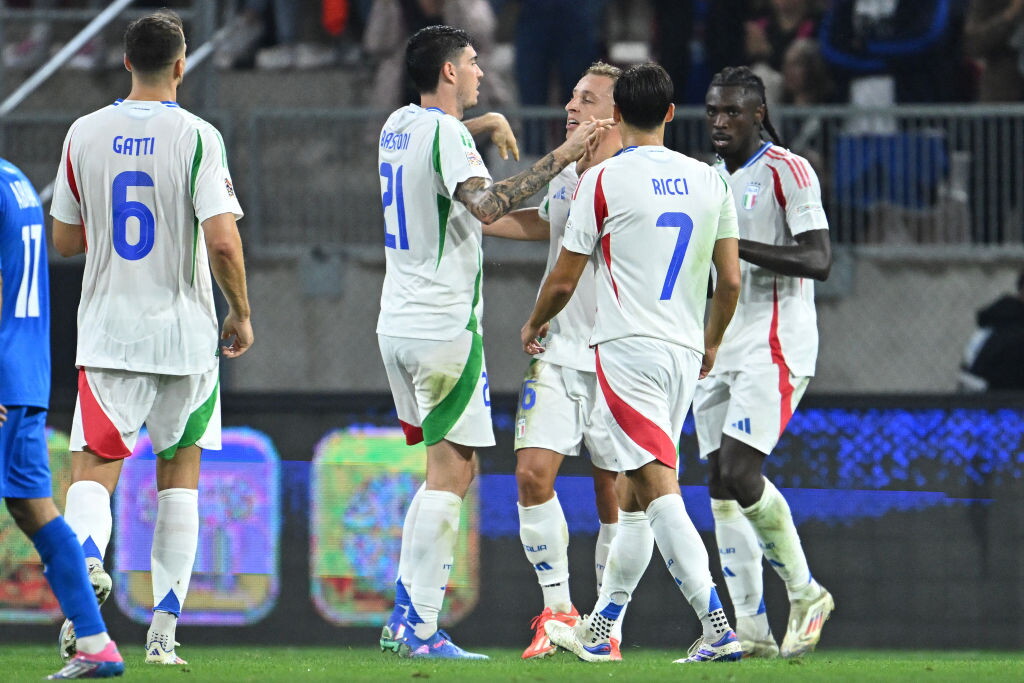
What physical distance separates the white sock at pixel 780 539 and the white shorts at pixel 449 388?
1.29 m

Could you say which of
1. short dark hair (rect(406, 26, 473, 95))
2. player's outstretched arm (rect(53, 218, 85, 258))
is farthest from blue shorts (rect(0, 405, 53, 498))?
short dark hair (rect(406, 26, 473, 95))

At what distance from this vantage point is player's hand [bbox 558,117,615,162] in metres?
6.10

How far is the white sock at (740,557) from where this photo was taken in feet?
23.0

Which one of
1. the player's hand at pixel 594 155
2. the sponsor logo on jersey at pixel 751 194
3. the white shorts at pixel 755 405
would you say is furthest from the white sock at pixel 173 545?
the sponsor logo on jersey at pixel 751 194

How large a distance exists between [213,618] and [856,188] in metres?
4.59

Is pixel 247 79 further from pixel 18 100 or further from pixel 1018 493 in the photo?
pixel 1018 493

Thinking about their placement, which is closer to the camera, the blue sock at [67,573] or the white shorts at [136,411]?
the blue sock at [67,573]

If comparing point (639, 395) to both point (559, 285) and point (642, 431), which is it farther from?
point (559, 285)

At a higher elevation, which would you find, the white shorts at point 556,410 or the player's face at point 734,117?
the player's face at point 734,117

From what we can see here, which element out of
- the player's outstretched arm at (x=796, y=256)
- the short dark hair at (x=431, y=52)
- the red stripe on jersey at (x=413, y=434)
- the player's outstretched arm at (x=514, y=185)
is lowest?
the red stripe on jersey at (x=413, y=434)

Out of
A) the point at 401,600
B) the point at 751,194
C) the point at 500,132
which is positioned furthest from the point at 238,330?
the point at 751,194

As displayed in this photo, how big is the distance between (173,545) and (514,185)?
6.08 feet

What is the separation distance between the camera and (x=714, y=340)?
6336mm

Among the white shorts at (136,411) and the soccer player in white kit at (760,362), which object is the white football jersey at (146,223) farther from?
the soccer player in white kit at (760,362)
